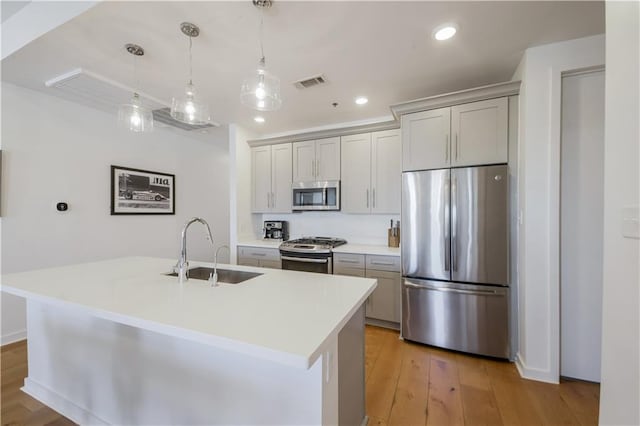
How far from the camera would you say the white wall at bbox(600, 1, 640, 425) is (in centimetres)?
92

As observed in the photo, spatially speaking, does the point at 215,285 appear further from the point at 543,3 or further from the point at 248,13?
the point at 543,3

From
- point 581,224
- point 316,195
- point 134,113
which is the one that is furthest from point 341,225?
point 134,113

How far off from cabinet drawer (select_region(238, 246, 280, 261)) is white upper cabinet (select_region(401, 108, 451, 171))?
1931 mm

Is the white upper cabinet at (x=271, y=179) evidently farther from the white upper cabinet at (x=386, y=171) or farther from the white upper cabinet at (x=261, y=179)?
the white upper cabinet at (x=386, y=171)

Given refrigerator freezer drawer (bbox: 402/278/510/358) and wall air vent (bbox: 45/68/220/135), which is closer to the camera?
refrigerator freezer drawer (bbox: 402/278/510/358)

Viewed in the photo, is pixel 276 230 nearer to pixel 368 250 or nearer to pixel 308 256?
pixel 308 256

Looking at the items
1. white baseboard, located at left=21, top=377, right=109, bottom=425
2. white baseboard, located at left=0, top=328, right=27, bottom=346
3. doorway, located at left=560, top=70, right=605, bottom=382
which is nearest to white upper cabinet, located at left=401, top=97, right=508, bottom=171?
doorway, located at left=560, top=70, right=605, bottom=382

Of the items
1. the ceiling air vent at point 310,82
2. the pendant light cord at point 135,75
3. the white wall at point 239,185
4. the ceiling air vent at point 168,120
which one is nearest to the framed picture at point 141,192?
the ceiling air vent at point 168,120

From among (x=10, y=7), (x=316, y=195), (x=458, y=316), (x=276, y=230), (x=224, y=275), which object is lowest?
(x=458, y=316)

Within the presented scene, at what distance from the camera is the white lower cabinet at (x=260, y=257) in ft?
11.3

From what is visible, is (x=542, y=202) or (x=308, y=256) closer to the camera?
(x=542, y=202)

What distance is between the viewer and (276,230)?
405cm

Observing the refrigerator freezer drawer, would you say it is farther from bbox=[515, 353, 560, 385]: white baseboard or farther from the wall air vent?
the wall air vent

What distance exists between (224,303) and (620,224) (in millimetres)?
1638
